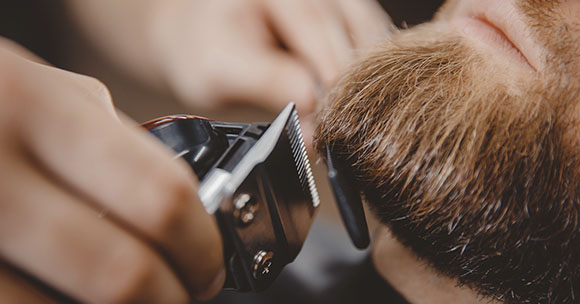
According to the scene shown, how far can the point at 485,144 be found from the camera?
33cm

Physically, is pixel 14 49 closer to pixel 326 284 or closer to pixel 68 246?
pixel 68 246

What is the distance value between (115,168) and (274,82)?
33 centimetres

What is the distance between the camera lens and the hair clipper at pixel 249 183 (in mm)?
294

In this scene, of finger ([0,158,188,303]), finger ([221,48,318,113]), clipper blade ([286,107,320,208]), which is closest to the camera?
finger ([0,158,188,303])

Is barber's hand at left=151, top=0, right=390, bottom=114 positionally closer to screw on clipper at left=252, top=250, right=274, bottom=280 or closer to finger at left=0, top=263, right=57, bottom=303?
screw on clipper at left=252, top=250, right=274, bottom=280

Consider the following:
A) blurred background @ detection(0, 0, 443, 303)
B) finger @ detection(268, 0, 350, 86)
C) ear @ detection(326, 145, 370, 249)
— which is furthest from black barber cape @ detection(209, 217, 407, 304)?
finger @ detection(268, 0, 350, 86)

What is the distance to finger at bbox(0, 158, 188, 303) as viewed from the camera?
0.24m

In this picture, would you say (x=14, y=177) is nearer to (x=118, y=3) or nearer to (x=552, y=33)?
(x=552, y=33)

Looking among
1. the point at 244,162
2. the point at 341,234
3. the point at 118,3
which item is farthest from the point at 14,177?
the point at 118,3

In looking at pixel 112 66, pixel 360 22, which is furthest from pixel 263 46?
pixel 112 66

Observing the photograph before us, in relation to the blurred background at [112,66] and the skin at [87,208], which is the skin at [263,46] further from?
the skin at [87,208]

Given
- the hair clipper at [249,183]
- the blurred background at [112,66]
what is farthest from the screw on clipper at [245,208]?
the blurred background at [112,66]

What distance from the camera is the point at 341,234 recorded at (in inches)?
29.0

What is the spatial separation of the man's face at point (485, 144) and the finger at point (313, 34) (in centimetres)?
15
